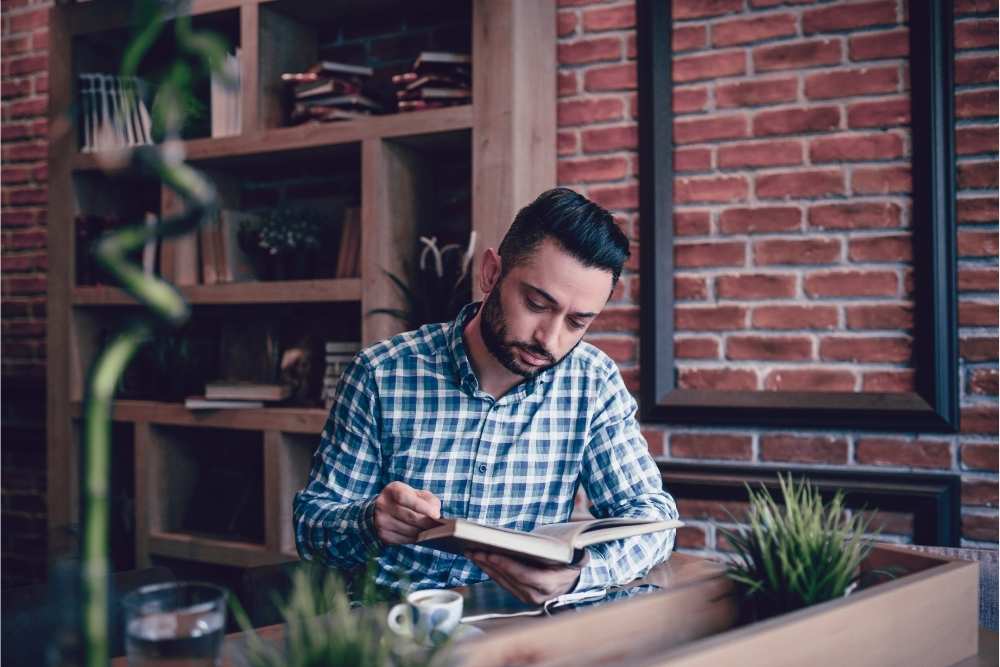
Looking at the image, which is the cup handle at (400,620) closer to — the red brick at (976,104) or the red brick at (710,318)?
the red brick at (710,318)

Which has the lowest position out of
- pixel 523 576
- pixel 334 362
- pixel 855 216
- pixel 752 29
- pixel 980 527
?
pixel 980 527

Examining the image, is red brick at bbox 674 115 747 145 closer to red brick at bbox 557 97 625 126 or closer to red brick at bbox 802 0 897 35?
red brick at bbox 557 97 625 126

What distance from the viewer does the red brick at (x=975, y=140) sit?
2.10 metres

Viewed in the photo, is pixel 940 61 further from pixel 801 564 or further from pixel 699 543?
pixel 801 564

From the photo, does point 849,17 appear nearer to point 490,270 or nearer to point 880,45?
point 880,45

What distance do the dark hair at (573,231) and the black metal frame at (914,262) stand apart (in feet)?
2.53

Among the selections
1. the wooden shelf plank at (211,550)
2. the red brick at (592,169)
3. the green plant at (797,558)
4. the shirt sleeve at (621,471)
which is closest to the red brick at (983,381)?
the shirt sleeve at (621,471)

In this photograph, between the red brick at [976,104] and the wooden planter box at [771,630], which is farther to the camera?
the red brick at [976,104]

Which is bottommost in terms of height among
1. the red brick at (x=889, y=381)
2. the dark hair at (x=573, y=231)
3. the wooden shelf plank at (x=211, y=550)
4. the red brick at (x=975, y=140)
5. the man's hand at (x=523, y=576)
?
the wooden shelf plank at (x=211, y=550)

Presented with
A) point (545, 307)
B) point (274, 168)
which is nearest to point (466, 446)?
point (545, 307)

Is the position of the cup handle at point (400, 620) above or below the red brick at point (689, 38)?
below

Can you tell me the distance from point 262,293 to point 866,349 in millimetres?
1719

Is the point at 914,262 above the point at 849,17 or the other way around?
the other way around

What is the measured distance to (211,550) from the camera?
8.82 ft
